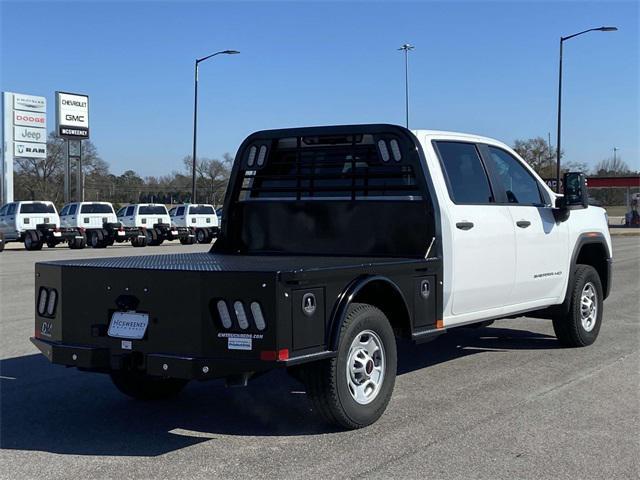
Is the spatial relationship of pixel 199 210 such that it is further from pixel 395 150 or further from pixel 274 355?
pixel 274 355

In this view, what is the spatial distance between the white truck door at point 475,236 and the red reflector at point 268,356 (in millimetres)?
2207

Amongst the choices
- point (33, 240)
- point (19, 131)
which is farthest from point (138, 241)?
point (19, 131)

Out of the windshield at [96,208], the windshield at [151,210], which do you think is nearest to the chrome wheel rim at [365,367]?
the windshield at [96,208]

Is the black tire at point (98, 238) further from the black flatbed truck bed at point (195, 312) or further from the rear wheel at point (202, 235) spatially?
the black flatbed truck bed at point (195, 312)

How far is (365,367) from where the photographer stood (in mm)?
5492

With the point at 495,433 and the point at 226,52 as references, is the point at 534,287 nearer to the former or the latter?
the point at 495,433

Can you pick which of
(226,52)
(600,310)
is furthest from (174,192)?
(600,310)

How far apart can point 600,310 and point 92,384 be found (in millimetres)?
5475

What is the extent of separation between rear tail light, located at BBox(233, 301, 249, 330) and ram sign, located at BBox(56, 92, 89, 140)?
47.0 meters

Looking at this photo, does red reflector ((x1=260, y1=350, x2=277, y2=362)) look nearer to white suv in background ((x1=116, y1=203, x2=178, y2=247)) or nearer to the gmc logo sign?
white suv in background ((x1=116, y1=203, x2=178, y2=247))

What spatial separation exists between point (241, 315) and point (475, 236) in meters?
2.69

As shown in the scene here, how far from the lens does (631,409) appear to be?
19.8ft

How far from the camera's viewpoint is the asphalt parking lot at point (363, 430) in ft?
15.4

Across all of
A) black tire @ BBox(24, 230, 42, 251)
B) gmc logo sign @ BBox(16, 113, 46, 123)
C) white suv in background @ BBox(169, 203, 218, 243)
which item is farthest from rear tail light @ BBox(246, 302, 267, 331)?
gmc logo sign @ BBox(16, 113, 46, 123)
